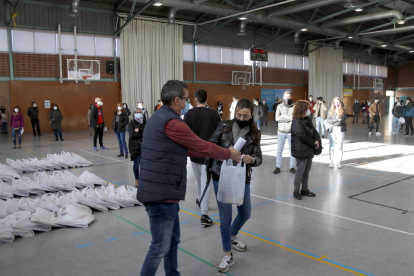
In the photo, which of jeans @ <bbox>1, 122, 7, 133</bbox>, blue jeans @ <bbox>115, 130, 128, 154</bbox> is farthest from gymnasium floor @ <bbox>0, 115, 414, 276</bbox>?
jeans @ <bbox>1, 122, 7, 133</bbox>

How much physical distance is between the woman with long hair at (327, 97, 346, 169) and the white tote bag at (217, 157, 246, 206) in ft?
19.0

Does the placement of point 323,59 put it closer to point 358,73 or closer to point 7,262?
point 358,73

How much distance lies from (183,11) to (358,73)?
72.0 ft

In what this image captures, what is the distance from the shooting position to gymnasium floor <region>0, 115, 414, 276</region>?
139 inches

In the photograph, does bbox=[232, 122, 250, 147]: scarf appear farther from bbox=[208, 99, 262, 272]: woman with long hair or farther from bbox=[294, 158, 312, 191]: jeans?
bbox=[294, 158, 312, 191]: jeans

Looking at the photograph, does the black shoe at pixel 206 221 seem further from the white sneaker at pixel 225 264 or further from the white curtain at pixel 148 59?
the white curtain at pixel 148 59

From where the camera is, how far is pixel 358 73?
1428 inches

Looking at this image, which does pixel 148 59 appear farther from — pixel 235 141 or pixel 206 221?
pixel 235 141

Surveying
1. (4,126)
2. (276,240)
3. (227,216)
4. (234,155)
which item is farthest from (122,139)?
(4,126)

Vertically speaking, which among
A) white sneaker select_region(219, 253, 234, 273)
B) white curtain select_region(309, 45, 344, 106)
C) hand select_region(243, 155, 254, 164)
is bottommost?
white sneaker select_region(219, 253, 234, 273)

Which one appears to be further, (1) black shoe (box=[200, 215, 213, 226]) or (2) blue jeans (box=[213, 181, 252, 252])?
(1) black shoe (box=[200, 215, 213, 226])

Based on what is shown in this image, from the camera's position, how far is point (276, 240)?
13.8ft

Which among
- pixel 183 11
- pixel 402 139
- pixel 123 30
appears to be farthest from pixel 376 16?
pixel 123 30

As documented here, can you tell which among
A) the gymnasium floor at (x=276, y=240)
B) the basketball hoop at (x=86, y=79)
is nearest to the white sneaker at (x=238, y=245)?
the gymnasium floor at (x=276, y=240)
